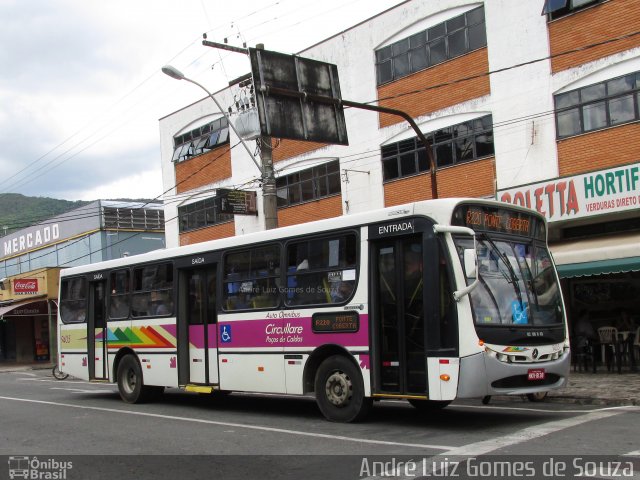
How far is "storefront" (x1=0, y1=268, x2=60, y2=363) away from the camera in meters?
35.3

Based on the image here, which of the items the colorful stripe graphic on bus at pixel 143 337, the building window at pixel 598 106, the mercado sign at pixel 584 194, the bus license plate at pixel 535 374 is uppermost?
the building window at pixel 598 106

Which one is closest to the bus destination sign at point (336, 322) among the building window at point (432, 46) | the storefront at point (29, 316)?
the building window at point (432, 46)

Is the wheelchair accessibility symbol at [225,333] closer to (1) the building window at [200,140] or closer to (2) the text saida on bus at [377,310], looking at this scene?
(2) the text saida on bus at [377,310]

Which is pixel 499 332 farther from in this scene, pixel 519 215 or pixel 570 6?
pixel 570 6

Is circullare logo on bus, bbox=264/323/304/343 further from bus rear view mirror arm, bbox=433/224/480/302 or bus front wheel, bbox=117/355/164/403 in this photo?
bus front wheel, bbox=117/355/164/403

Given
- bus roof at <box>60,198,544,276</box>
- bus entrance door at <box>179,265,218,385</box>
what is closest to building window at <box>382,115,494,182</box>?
bus roof at <box>60,198,544,276</box>

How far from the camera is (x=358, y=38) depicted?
24.5m

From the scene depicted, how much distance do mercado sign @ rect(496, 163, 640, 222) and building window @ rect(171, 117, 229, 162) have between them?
15.4 m

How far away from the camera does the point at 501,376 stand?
8938 mm

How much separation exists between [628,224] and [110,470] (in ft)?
46.1

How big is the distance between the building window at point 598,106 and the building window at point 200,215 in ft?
52.0

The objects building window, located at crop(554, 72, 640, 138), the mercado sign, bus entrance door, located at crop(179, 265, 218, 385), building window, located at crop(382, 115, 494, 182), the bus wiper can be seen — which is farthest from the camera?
building window, located at crop(382, 115, 494, 182)

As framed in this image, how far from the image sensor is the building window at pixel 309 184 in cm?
2545

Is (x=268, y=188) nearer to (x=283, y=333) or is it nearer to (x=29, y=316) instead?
(x=283, y=333)
